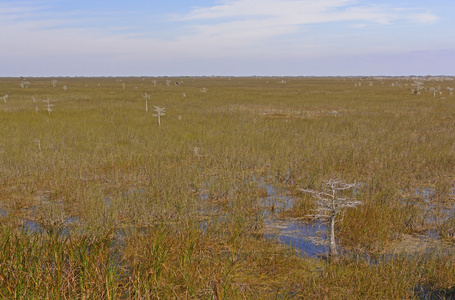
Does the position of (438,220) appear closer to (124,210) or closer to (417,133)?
(124,210)

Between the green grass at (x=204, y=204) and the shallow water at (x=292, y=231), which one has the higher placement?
the green grass at (x=204, y=204)

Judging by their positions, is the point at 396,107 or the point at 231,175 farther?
the point at 396,107

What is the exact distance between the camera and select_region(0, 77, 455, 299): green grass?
177 inches

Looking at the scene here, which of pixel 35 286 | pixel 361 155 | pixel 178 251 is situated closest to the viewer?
pixel 35 286

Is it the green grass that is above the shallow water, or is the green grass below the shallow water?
above

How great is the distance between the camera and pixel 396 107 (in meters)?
31.9

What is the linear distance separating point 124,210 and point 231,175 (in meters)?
4.39

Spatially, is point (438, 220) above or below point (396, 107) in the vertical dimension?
below

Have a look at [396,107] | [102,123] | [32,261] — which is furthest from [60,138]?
[396,107]

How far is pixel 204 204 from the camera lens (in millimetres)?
9344

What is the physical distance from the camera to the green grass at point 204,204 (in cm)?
451

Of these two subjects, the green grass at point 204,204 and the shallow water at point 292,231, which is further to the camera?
the shallow water at point 292,231

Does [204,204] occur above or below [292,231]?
above

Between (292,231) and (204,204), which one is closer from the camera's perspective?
(292,231)
